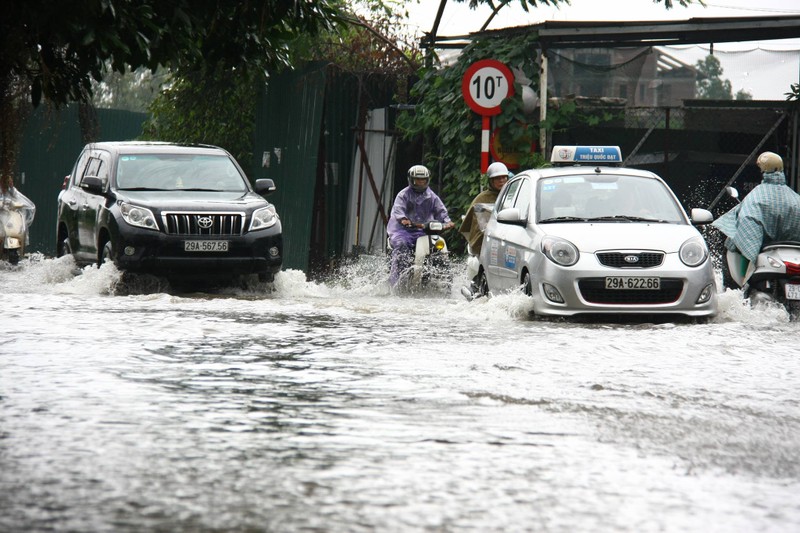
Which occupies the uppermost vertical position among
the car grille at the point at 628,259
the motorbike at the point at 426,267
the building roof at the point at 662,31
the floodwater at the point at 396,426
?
the building roof at the point at 662,31

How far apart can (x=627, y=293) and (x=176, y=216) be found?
5.76 m

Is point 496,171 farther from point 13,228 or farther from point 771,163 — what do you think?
point 13,228

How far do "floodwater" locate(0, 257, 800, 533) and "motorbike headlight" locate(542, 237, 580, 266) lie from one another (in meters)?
0.57

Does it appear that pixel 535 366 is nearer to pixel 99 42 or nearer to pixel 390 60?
pixel 99 42

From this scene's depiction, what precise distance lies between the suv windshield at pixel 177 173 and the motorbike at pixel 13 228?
6.16m

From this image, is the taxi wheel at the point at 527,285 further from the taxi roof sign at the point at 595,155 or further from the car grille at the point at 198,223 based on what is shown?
the car grille at the point at 198,223

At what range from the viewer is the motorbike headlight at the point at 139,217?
15227 mm

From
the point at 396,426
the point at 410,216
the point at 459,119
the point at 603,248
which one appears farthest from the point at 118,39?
the point at 459,119

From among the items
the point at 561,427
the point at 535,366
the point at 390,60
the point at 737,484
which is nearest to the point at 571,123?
the point at 390,60

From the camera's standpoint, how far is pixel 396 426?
6.50 meters

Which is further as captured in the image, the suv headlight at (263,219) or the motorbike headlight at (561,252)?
the suv headlight at (263,219)

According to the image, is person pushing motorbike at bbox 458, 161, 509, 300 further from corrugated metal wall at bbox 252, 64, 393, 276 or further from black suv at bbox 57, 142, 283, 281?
corrugated metal wall at bbox 252, 64, 393, 276

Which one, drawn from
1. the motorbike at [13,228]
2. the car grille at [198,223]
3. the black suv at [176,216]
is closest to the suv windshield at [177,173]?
the black suv at [176,216]

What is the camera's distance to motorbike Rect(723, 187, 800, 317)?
40.1 feet
